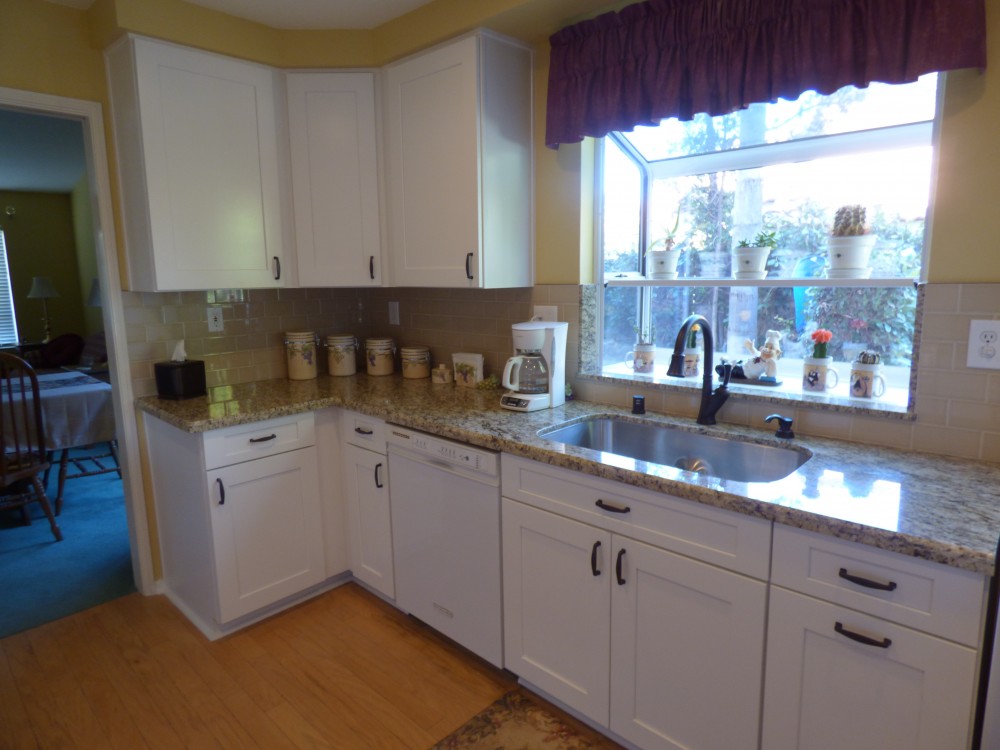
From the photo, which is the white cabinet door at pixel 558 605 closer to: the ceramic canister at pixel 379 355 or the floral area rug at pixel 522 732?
the floral area rug at pixel 522 732

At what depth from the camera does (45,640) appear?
2.38 m

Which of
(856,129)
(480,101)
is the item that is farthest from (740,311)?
(480,101)

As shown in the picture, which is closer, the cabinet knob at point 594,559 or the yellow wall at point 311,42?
the cabinet knob at point 594,559

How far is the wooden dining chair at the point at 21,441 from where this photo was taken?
3.03m

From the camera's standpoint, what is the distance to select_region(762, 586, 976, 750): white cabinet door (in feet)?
3.77

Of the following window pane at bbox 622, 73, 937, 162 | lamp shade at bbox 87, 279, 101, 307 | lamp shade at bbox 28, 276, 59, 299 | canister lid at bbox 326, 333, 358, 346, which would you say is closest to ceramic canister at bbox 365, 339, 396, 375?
canister lid at bbox 326, 333, 358, 346

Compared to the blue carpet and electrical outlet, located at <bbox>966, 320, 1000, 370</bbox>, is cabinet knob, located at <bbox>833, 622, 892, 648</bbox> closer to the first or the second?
electrical outlet, located at <bbox>966, 320, 1000, 370</bbox>

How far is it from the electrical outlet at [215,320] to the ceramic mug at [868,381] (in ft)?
8.35

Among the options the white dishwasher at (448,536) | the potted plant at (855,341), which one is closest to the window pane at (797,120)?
the potted plant at (855,341)

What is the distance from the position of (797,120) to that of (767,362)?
80cm

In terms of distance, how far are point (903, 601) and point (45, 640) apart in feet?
9.50

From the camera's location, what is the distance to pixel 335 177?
2656mm

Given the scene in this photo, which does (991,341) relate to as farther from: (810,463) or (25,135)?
(25,135)

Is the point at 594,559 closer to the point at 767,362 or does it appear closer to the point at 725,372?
the point at 725,372
